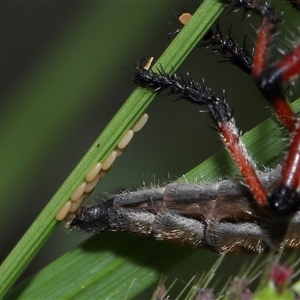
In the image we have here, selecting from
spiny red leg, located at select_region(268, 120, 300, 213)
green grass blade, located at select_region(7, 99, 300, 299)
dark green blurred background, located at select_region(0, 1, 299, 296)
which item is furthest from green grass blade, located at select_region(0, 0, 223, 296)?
spiny red leg, located at select_region(268, 120, 300, 213)

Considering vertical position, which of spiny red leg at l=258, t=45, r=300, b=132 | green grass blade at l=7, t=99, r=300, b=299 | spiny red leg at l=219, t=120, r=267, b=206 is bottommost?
green grass blade at l=7, t=99, r=300, b=299

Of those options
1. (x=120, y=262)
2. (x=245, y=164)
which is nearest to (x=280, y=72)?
(x=245, y=164)

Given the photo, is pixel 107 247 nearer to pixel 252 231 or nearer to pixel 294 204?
pixel 252 231

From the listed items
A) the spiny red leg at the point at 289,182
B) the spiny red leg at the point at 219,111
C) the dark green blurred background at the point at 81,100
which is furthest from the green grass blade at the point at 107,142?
the spiny red leg at the point at 289,182

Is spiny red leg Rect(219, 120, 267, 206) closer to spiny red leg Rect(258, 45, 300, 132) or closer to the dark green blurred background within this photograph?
spiny red leg Rect(258, 45, 300, 132)

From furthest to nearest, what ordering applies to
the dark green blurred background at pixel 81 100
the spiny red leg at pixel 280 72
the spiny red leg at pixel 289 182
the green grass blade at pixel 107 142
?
the dark green blurred background at pixel 81 100, the spiny red leg at pixel 289 182, the spiny red leg at pixel 280 72, the green grass blade at pixel 107 142

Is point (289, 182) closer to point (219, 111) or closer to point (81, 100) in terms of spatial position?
point (219, 111)

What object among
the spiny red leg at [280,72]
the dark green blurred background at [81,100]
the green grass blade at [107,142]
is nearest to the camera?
the green grass blade at [107,142]

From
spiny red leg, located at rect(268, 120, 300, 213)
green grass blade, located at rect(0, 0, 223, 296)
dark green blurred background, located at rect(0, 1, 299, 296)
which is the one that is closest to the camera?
green grass blade, located at rect(0, 0, 223, 296)

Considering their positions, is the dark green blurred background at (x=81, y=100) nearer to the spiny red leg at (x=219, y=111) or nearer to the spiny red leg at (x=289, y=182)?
the spiny red leg at (x=219, y=111)
